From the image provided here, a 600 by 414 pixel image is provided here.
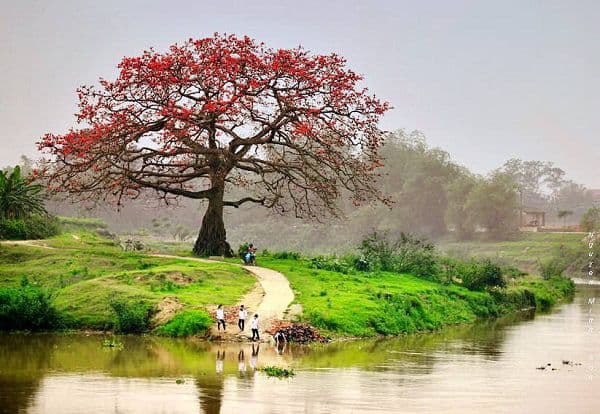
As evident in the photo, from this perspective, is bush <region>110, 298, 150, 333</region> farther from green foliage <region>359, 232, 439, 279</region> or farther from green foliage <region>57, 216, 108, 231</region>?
green foliage <region>57, 216, 108, 231</region>

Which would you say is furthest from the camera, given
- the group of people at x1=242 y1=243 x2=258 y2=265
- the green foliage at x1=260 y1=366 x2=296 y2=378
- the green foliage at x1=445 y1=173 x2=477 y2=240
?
the green foliage at x1=445 y1=173 x2=477 y2=240

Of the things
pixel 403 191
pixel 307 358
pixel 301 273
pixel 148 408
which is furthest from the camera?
pixel 403 191

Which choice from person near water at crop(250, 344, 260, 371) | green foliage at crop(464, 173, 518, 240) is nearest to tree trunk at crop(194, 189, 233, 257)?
person near water at crop(250, 344, 260, 371)

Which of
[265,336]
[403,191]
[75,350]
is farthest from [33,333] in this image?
[403,191]

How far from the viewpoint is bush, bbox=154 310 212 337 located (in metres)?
33.8

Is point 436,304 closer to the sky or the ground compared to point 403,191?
closer to the ground

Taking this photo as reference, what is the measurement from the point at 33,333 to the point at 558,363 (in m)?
17.3

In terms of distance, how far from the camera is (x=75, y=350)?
101ft

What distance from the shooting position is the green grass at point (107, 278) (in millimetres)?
35812

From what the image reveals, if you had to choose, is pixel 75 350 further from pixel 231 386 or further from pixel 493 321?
pixel 493 321

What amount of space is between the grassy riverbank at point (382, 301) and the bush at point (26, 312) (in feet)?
28.4

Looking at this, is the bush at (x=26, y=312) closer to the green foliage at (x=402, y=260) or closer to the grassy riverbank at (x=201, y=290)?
the grassy riverbank at (x=201, y=290)

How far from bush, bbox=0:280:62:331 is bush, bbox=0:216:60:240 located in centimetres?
1290

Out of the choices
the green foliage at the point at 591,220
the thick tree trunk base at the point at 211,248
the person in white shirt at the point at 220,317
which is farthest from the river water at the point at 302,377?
the green foliage at the point at 591,220
